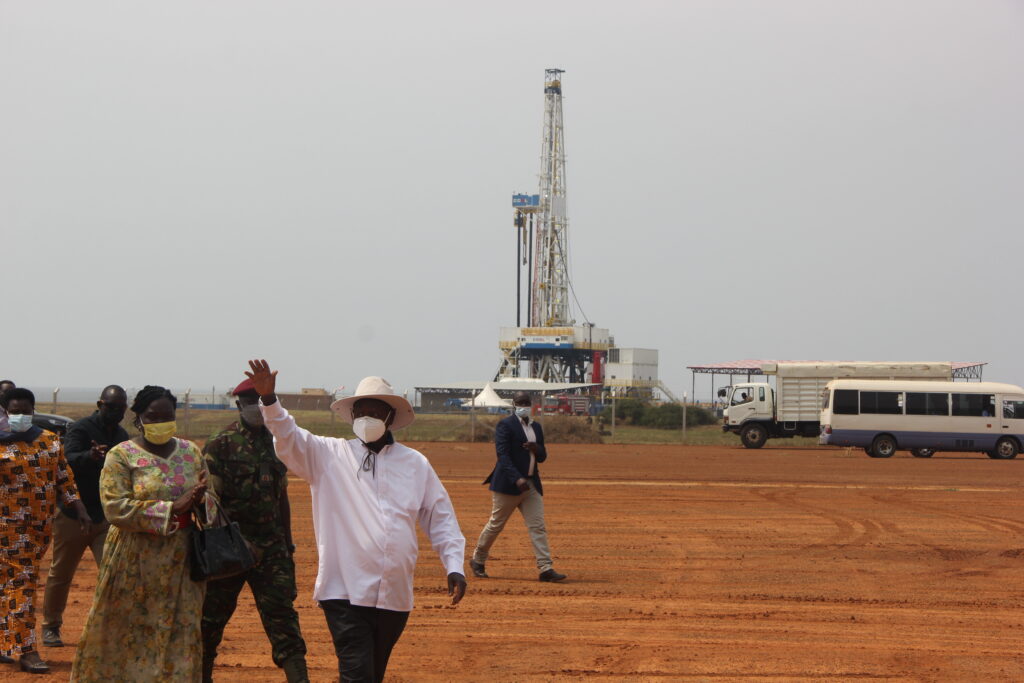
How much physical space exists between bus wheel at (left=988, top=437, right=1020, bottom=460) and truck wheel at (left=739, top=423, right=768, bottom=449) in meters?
7.33

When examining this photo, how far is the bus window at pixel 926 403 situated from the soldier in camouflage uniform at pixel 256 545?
32.7 meters

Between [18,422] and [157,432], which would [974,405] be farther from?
[157,432]

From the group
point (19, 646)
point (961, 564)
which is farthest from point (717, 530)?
point (19, 646)

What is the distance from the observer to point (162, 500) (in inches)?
240

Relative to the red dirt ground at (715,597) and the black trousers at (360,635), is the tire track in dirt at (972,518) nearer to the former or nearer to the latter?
the red dirt ground at (715,597)

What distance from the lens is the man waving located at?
564 cm

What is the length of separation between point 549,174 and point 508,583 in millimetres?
90824

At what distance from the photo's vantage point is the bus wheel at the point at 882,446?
36.6m

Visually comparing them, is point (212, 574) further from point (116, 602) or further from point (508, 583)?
point (508, 583)

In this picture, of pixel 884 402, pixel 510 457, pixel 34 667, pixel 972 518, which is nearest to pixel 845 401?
pixel 884 402

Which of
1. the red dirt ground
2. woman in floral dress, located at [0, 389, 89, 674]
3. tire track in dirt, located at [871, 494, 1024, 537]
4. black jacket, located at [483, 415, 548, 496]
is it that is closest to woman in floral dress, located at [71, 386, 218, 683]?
the red dirt ground

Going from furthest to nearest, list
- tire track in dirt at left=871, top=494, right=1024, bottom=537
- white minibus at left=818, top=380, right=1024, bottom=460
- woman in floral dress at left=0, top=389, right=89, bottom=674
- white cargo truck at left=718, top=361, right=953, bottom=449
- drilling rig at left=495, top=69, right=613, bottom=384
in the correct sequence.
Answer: drilling rig at left=495, top=69, right=613, bottom=384 < white cargo truck at left=718, top=361, right=953, bottom=449 < white minibus at left=818, top=380, right=1024, bottom=460 < tire track in dirt at left=871, top=494, right=1024, bottom=537 < woman in floral dress at left=0, top=389, right=89, bottom=674

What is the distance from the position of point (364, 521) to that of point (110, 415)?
3.35 m

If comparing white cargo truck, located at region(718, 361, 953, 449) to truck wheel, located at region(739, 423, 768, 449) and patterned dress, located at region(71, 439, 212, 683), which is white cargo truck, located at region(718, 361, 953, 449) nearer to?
truck wheel, located at region(739, 423, 768, 449)
